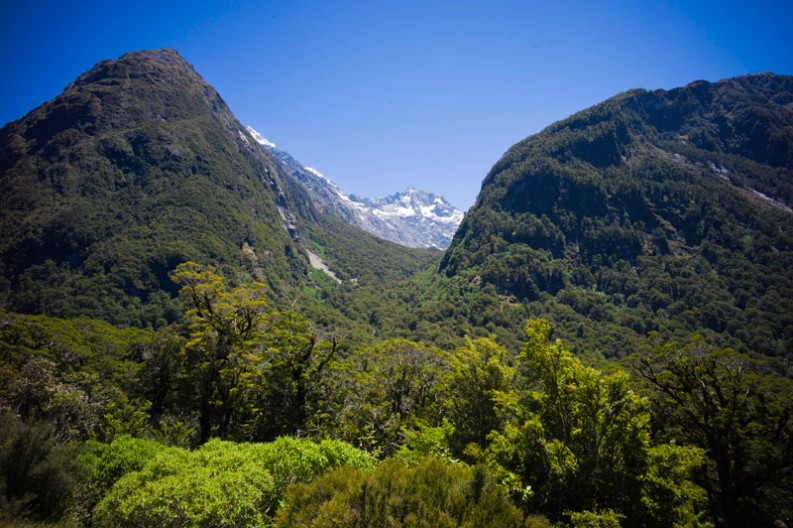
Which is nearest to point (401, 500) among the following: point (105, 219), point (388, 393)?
point (388, 393)

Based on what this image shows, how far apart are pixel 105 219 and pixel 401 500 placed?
662 feet

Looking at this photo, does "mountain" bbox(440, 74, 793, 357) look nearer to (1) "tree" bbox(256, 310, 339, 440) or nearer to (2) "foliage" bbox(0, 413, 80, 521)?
(1) "tree" bbox(256, 310, 339, 440)

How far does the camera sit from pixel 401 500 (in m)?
7.16

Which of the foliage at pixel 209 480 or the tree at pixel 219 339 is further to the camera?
the tree at pixel 219 339

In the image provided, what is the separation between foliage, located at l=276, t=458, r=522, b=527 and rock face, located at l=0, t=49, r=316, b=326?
456 feet

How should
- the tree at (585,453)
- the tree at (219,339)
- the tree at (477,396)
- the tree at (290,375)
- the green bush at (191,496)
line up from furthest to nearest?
1. the tree at (290,375)
2. the tree at (219,339)
3. the tree at (477,396)
4. the tree at (585,453)
5. the green bush at (191,496)

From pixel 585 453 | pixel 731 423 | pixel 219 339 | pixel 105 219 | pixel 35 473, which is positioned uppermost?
pixel 731 423

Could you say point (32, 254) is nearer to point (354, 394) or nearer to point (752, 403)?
point (354, 394)

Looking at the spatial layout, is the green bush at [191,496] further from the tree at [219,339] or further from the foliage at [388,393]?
the foliage at [388,393]

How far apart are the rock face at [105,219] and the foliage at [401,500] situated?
139 m

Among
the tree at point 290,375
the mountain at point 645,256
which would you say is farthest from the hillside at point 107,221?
the tree at point 290,375

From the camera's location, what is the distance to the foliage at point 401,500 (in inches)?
270

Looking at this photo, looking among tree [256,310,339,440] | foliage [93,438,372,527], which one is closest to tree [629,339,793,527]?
foliage [93,438,372,527]

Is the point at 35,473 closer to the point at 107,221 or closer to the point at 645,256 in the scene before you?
the point at 107,221
